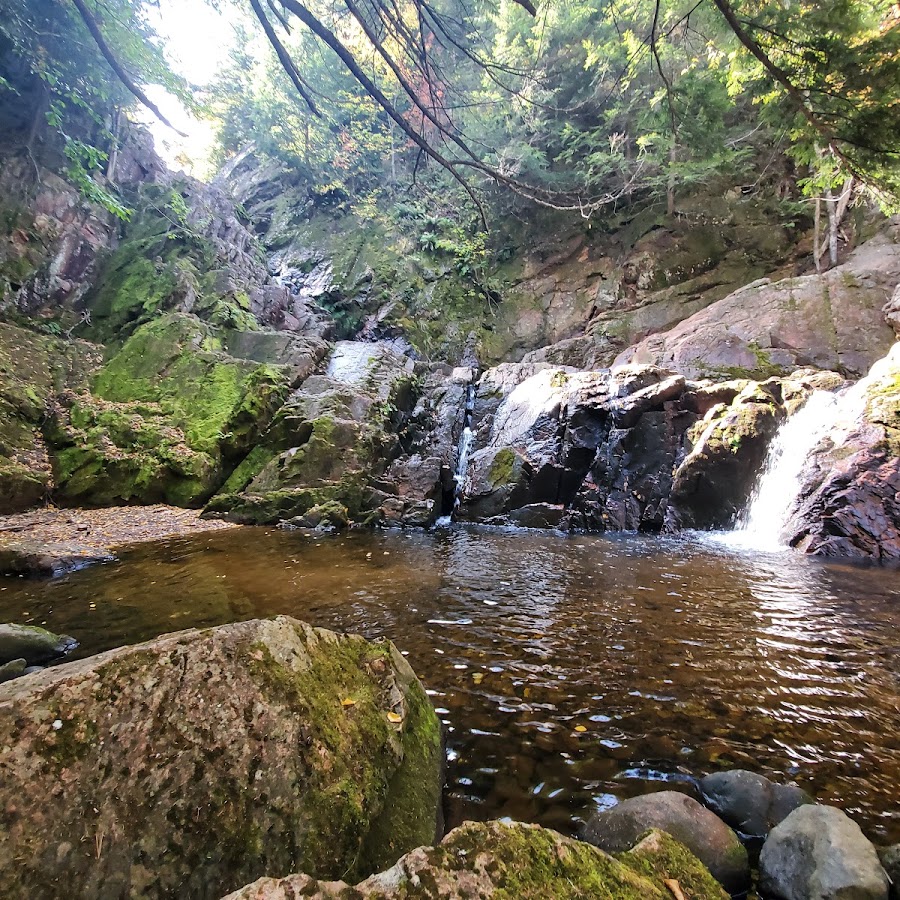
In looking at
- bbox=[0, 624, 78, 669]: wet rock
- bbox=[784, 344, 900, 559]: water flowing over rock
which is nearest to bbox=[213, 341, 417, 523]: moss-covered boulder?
bbox=[0, 624, 78, 669]: wet rock

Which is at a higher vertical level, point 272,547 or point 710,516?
point 710,516

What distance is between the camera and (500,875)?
121cm

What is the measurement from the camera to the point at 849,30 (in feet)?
13.4

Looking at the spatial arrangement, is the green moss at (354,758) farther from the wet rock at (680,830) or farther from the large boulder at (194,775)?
the wet rock at (680,830)

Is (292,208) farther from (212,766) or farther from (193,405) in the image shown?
(212,766)

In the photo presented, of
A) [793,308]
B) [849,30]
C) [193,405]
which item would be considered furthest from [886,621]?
[193,405]

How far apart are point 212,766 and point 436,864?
84 centimetres

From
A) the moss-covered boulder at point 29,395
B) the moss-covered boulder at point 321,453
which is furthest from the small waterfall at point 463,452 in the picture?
the moss-covered boulder at point 29,395

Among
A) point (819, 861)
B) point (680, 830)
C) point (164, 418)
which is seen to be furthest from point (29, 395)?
point (819, 861)

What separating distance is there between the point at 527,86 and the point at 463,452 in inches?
401

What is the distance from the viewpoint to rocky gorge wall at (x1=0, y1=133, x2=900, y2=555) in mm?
10891

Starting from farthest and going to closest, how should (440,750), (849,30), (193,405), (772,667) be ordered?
(193,405) < (849,30) < (772,667) < (440,750)

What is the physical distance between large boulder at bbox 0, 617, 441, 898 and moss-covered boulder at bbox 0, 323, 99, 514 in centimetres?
1019

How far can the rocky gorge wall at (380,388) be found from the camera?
429 inches
